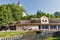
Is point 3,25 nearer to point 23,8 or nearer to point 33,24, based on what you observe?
point 33,24

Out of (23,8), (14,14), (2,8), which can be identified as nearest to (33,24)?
(2,8)

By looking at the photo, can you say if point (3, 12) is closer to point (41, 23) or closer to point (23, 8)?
point (41, 23)

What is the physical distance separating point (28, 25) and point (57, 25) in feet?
34.3

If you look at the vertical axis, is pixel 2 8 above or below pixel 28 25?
above

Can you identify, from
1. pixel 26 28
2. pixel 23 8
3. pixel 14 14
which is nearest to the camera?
pixel 26 28

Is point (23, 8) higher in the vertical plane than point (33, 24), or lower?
higher

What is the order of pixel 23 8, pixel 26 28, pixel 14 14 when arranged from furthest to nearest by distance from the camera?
1. pixel 23 8
2. pixel 14 14
3. pixel 26 28

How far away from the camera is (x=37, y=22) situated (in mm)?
68938

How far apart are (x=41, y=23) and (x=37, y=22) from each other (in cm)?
200

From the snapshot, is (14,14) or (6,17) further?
(14,14)

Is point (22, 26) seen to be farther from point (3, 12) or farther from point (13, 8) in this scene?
point (13, 8)

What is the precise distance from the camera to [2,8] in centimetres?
6819

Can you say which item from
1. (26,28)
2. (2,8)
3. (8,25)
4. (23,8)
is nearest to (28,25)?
(26,28)

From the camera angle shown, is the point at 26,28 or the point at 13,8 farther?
the point at 13,8
